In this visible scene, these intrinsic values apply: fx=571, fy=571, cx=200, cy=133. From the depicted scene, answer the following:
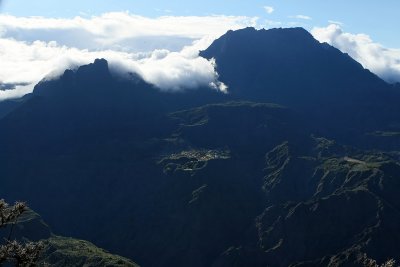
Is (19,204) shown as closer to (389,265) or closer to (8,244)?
(8,244)

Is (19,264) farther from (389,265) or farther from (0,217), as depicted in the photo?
(389,265)

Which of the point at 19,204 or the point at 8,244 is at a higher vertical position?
the point at 19,204

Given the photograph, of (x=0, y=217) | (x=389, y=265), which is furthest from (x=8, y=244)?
(x=389, y=265)

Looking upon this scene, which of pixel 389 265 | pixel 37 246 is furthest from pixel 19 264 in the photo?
pixel 389 265

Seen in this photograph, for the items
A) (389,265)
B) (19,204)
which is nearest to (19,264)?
(19,204)

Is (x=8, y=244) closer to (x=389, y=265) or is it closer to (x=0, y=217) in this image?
(x=0, y=217)

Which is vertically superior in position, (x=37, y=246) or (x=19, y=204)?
(x=19, y=204)
